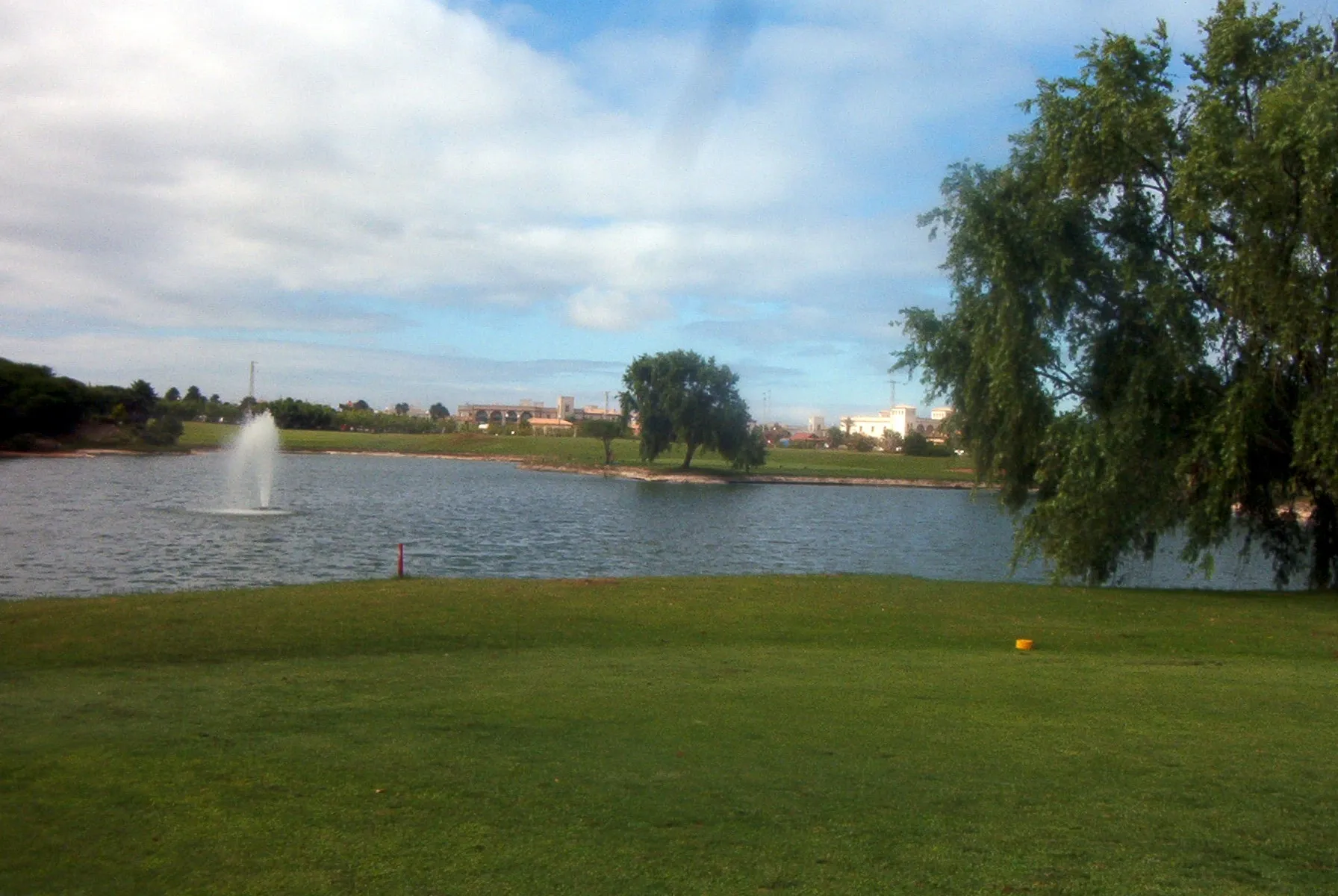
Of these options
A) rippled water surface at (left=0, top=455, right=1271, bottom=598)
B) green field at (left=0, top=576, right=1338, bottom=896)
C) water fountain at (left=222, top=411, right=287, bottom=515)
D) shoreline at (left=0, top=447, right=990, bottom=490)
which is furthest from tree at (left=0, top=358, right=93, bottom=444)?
green field at (left=0, top=576, right=1338, bottom=896)

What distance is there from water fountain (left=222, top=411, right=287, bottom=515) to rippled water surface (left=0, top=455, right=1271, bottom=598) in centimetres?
123

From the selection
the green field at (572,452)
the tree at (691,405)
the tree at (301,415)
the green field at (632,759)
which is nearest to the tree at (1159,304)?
the green field at (632,759)

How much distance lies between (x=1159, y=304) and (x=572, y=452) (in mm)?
108618

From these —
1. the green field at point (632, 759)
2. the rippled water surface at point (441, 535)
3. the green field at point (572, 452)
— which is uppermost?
the green field at point (572, 452)

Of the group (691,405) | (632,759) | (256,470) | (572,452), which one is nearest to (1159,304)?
(632,759)

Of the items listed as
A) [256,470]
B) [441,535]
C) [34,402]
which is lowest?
[441,535]

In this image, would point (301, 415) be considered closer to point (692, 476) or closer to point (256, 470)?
point (692, 476)

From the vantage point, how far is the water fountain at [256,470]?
5131 cm

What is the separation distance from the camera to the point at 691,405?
98500 mm

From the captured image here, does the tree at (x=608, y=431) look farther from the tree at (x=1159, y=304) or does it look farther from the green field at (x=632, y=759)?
the green field at (x=632, y=759)

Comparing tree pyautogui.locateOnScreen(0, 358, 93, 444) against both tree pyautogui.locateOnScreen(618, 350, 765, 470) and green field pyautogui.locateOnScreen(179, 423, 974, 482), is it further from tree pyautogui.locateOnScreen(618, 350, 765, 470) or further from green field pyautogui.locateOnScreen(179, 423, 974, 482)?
tree pyautogui.locateOnScreen(618, 350, 765, 470)

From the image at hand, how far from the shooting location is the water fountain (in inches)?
2020

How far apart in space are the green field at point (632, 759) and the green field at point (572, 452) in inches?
3540

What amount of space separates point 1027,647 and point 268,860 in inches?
487
